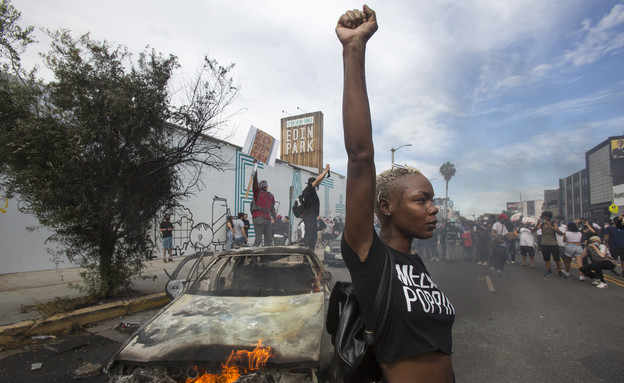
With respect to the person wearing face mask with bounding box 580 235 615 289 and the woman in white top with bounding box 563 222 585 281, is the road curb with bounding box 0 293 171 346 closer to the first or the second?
the person wearing face mask with bounding box 580 235 615 289

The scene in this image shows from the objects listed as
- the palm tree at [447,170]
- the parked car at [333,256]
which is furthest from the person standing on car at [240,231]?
the palm tree at [447,170]

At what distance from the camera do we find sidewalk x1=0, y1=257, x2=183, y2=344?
474cm

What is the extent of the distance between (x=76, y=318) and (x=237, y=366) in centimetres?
423

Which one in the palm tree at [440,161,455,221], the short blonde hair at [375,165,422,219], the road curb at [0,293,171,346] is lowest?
the road curb at [0,293,171,346]

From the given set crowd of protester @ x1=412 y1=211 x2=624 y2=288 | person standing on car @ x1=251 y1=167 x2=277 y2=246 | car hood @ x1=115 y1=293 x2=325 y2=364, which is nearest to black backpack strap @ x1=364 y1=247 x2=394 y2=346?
car hood @ x1=115 y1=293 x2=325 y2=364

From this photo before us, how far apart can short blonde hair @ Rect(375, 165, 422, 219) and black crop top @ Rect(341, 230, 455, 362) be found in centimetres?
27

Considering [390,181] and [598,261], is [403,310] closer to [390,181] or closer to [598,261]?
[390,181]

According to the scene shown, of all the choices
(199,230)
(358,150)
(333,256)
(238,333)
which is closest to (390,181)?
(358,150)

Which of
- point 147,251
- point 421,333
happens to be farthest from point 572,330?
point 147,251

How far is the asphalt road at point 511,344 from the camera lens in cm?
345

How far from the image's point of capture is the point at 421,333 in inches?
43.2

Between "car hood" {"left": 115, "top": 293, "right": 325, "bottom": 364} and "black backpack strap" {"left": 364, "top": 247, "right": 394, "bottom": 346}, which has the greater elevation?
"black backpack strap" {"left": 364, "top": 247, "right": 394, "bottom": 346}

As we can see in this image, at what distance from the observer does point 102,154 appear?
5.47 meters

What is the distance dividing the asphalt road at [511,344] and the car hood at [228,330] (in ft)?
4.37
